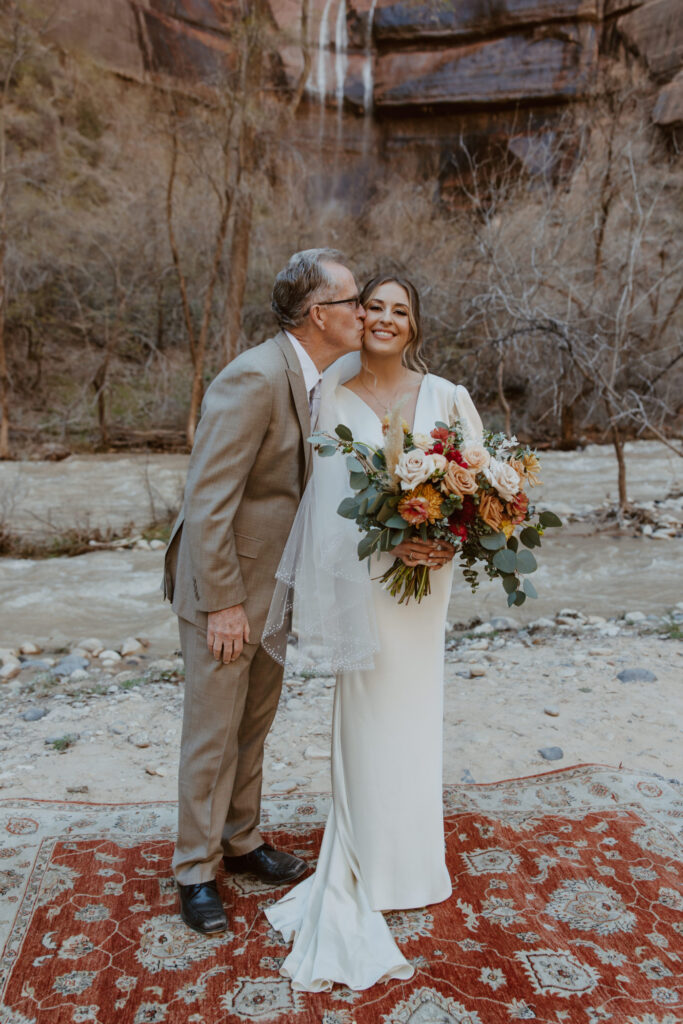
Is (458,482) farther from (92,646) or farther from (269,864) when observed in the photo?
(92,646)

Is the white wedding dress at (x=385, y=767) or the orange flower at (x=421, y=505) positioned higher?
the orange flower at (x=421, y=505)

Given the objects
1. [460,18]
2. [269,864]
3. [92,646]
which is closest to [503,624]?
[92,646]

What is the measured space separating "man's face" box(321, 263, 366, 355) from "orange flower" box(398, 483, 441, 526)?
24.2 inches

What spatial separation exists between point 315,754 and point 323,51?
95.8 ft

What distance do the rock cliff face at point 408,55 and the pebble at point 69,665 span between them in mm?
23504

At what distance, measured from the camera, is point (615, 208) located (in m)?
17.8

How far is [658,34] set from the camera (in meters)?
23.9

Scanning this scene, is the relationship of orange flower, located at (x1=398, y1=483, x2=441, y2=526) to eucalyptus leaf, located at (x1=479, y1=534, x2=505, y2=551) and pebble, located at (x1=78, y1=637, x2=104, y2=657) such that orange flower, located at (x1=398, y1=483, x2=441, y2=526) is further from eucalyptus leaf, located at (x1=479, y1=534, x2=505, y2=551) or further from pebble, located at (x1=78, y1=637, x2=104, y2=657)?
pebble, located at (x1=78, y1=637, x2=104, y2=657)

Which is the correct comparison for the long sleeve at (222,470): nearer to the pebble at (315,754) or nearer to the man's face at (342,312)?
the man's face at (342,312)

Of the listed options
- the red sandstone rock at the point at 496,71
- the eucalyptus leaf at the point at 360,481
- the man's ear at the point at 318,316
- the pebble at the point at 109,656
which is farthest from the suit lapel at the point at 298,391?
the red sandstone rock at the point at 496,71

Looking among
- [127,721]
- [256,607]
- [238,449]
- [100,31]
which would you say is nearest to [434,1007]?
[256,607]

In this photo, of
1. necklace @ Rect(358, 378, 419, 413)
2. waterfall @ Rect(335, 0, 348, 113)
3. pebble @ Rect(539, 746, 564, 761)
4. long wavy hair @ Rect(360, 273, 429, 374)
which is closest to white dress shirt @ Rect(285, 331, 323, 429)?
necklace @ Rect(358, 378, 419, 413)

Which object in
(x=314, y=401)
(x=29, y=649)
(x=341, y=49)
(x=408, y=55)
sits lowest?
(x=29, y=649)

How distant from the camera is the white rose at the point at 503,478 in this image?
2.30m
